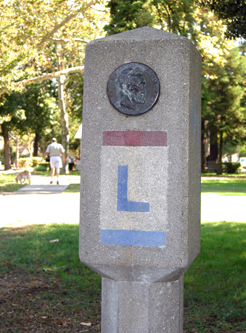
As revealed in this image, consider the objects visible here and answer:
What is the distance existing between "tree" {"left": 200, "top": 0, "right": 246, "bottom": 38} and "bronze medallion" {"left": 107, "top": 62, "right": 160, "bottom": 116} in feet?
11.2

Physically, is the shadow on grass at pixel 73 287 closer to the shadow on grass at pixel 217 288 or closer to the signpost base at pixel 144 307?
the shadow on grass at pixel 217 288

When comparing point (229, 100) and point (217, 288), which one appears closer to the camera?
point (217, 288)

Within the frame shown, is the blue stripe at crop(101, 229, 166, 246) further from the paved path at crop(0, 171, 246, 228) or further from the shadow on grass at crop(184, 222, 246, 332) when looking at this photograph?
the paved path at crop(0, 171, 246, 228)

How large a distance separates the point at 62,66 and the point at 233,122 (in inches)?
549

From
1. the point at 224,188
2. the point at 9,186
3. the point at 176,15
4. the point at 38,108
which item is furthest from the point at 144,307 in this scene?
the point at 38,108

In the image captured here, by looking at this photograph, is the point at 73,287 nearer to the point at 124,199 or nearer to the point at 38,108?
the point at 124,199

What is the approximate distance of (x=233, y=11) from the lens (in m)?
6.18

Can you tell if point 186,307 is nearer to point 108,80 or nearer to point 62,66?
point 108,80

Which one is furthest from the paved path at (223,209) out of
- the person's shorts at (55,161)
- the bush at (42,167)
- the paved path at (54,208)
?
the bush at (42,167)

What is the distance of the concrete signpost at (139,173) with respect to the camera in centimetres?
320

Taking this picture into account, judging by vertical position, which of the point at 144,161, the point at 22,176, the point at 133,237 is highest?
the point at 144,161

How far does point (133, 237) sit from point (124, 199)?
0.95ft

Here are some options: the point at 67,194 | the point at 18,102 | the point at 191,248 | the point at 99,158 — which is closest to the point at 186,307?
the point at 191,248

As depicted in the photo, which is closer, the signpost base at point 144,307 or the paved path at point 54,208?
the signpost base at point 144,307
